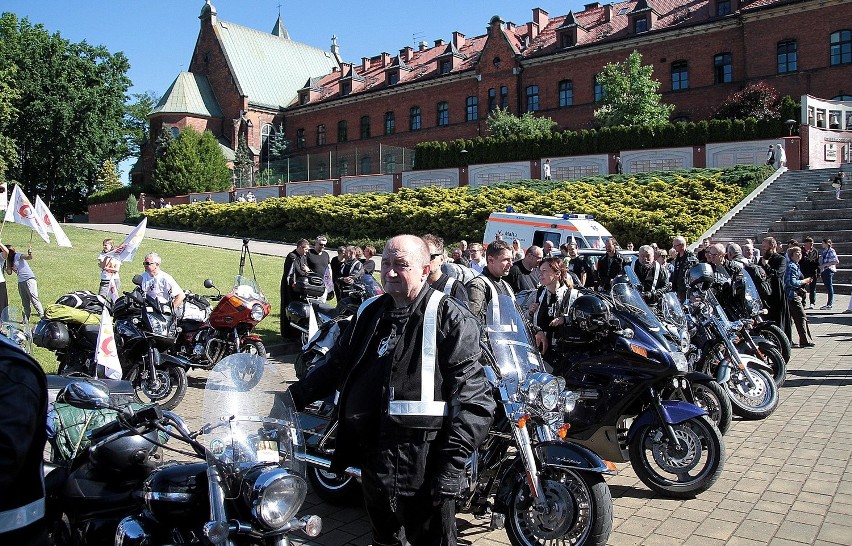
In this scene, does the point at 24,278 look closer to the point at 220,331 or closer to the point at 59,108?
the point at 220,331

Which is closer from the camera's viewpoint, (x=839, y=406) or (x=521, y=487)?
(x=521, y=487)

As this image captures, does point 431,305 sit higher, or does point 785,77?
point 785,77

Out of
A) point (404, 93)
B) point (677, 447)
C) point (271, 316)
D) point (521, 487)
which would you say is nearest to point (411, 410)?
point (521, 487)

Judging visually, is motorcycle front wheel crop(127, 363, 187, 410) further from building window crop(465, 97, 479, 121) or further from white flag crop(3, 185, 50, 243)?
building window crop(465, 97, 479, 121)

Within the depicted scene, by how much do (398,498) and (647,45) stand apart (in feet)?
154

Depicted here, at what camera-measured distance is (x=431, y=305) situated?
10.3 feet

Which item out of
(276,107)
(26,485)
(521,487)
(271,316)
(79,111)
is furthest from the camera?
(276,107)

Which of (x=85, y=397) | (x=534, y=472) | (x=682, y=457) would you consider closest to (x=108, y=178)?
(x=682, y=457)

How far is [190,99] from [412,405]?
67.8m

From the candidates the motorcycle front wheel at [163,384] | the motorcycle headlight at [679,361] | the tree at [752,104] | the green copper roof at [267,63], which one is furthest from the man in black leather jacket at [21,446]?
the green copper roof at [267,63]

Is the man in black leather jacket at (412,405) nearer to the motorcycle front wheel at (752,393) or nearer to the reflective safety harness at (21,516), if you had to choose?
the reflective safety harness at (21,516)

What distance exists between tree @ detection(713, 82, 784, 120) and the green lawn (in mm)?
24929

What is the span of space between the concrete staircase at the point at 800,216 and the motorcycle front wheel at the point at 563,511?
1850 cm

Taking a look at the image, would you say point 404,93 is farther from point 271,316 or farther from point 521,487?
point 521,487
